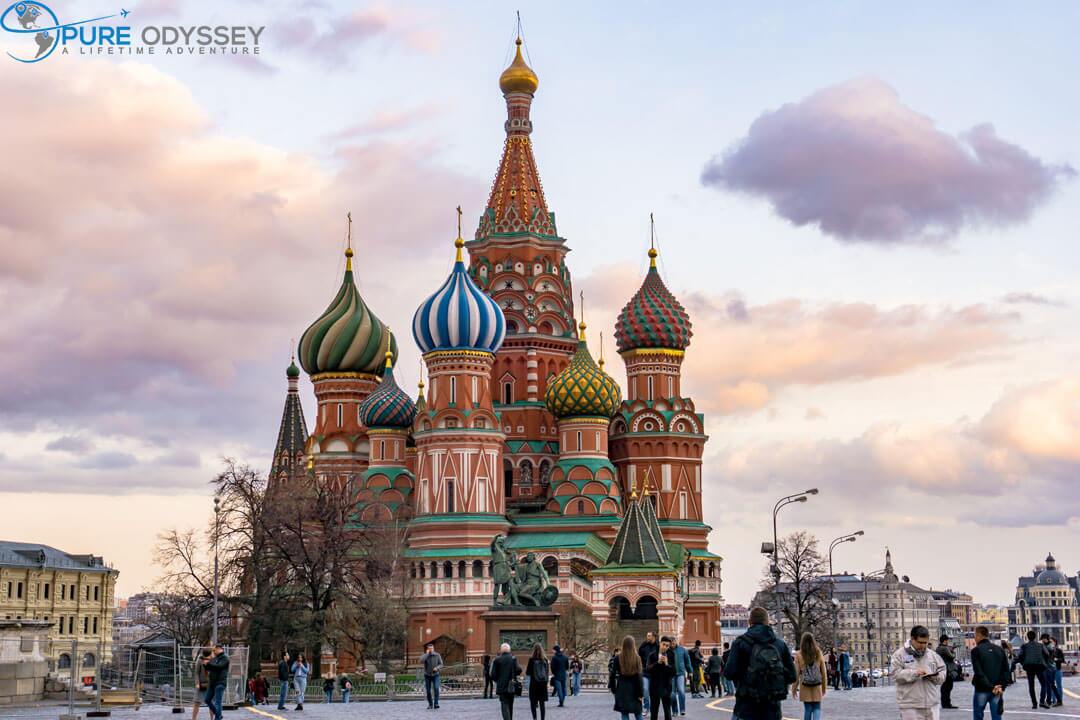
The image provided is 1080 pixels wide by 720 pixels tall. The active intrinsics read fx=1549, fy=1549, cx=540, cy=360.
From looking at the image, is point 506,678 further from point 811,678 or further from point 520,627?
point 520,627

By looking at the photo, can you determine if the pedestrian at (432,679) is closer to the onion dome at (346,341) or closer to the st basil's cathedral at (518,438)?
the st basil's cathedral at (518,438)

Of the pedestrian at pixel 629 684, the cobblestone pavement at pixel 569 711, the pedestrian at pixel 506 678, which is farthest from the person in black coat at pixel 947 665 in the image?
the pedestrian at pixel 629 684

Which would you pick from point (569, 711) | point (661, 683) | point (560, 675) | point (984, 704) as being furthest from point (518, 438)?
point (984, 704)

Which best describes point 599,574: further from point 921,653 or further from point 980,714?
point 921,653

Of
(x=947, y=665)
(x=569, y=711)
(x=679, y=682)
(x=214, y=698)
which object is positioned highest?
(x=947, y=665)

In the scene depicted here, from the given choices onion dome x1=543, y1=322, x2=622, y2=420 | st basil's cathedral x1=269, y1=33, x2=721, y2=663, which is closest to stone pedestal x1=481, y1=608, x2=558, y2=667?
st basil's cathedral x1=269, y1=33, x2=721, y2=663

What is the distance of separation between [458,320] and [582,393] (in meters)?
7.87

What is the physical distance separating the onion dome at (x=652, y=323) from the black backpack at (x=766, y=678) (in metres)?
65.8

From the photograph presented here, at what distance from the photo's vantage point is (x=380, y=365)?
8250cm

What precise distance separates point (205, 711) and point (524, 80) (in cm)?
5786

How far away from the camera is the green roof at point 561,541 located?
70.4 m

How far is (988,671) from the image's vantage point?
20641 millimetres

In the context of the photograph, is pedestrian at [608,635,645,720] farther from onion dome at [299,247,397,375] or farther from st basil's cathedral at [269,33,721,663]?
onion dome at [299,247,397,375]

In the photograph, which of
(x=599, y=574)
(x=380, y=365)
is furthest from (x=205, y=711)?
(x=380, y=365)
